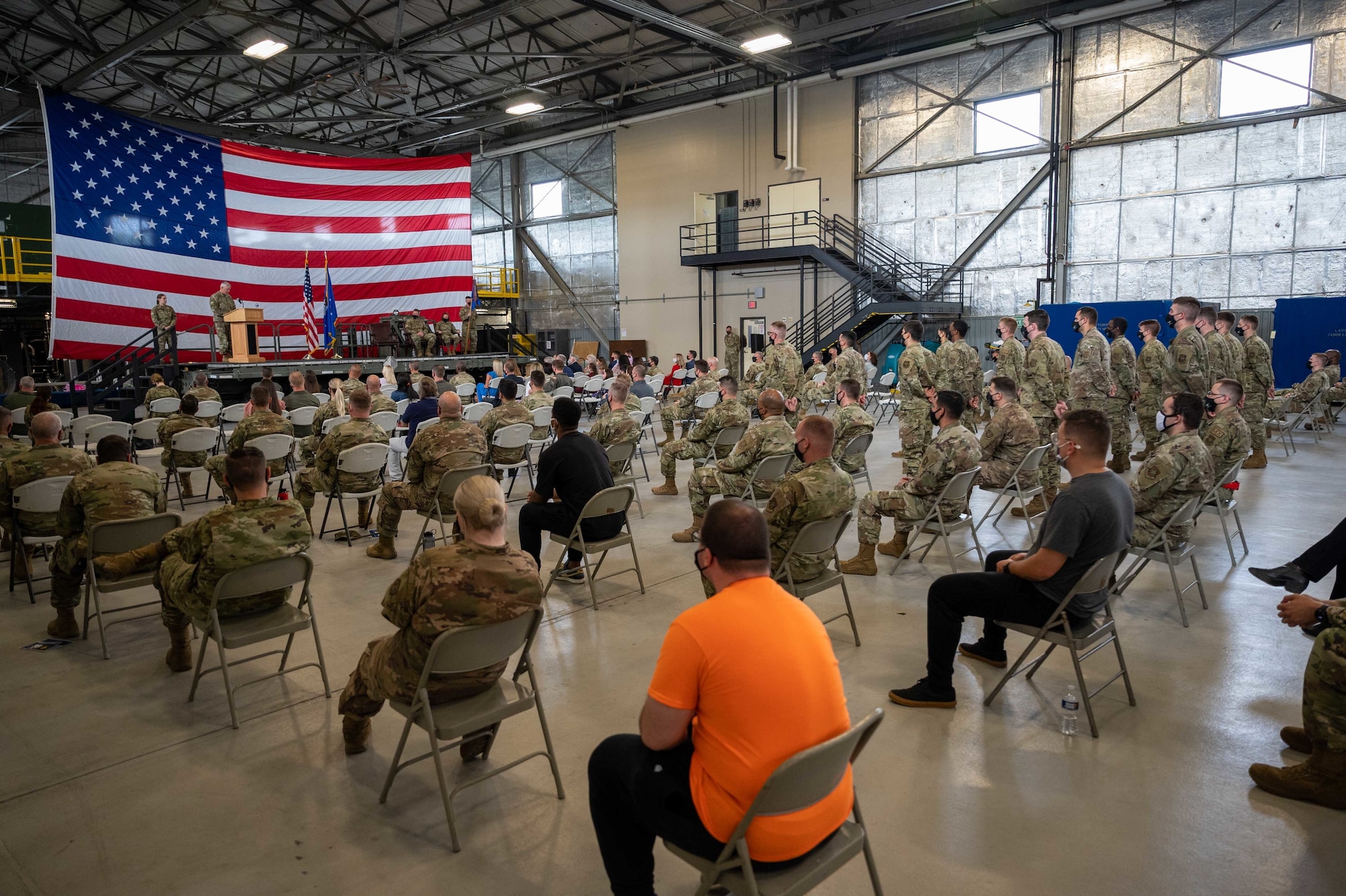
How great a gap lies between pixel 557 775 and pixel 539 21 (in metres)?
18.4

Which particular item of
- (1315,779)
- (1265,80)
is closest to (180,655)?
(1315,779)

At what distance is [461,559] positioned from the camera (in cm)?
270

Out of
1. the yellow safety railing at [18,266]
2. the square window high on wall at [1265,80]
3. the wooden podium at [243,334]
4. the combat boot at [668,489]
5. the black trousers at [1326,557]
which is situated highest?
the square window high on wall at [1265,80]

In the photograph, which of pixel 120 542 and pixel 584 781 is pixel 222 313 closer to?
pixel 120 542

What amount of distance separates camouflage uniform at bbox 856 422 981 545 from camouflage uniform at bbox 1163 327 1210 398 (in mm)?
5150

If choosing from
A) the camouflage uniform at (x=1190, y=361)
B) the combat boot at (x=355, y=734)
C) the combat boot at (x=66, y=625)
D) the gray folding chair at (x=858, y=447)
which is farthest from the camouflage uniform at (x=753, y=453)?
the camouflage uniform at (x=1190, y=361)

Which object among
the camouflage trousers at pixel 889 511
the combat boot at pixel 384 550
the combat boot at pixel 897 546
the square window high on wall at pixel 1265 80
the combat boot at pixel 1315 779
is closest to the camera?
the combat boot at pixel 1315 779

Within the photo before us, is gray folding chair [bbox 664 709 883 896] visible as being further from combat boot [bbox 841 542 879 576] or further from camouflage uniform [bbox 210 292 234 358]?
camouflage uniform [bbox 210 292 234 358]

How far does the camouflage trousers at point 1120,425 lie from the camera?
28.5 ft

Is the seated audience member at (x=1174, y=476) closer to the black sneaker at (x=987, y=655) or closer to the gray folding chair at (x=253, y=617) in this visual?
the black sneaker at (x=987, y=655)

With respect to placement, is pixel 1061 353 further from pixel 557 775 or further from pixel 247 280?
pixel 247 280

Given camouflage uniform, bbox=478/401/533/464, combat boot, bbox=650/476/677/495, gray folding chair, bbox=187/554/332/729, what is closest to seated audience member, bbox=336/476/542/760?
gray folding chair, bbox=187/554/332/729

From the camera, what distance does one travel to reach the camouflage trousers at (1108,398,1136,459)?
8677 mm

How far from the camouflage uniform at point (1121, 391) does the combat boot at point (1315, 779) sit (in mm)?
6458
